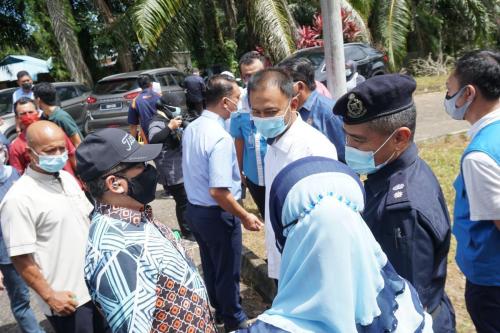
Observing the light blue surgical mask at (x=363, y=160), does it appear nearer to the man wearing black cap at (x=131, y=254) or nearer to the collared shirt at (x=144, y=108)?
the man wearing black cap at (x=131, y=254)

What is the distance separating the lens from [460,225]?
7.23 ft

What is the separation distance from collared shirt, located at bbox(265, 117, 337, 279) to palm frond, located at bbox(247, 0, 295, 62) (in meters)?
9.26

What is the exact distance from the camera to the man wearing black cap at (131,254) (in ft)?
5.17

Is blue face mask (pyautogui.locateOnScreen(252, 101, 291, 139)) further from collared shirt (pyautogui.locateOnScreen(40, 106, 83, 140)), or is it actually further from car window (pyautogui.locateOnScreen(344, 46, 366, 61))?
car window (pyautogui.locateOnScreen(344, 46, 366, 61))

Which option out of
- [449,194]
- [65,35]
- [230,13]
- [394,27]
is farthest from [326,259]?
[230,13]

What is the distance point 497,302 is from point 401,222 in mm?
801

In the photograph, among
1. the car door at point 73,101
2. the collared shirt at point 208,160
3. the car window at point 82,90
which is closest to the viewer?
the collared shirt at point 208,160

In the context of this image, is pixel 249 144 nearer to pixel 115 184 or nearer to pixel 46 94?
pixel 115 184

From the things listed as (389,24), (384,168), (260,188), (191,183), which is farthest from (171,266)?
(389,24)

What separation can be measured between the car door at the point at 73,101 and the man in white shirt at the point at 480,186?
11.0 metres

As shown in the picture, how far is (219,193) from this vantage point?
3199 mm

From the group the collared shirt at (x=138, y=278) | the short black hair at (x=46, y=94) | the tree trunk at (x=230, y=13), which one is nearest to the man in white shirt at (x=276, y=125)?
the collared shirt at (x=138, y=278)

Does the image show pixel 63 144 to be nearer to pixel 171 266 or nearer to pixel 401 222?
pixel 171 266

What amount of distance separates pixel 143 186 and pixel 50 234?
99 cm
